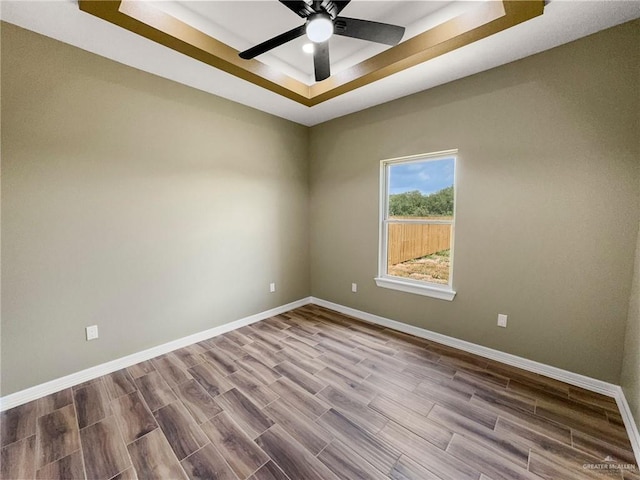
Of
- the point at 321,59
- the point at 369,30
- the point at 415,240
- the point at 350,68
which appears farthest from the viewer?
the point at 415,240

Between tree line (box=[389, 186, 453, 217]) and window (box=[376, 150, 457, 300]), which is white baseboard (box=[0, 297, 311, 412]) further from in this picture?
tree line (box=[389, 186, 453, 217])

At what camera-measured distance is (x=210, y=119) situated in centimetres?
296


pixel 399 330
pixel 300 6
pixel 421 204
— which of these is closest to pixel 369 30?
pixel 300 6

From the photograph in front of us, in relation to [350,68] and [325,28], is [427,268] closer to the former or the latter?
[350,68]

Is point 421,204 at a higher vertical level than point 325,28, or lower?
lower

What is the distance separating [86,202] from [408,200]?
3243 millimetres

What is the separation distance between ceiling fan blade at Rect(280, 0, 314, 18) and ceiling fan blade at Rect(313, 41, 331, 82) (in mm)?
223

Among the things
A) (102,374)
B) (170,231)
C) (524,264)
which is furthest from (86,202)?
(524,264)

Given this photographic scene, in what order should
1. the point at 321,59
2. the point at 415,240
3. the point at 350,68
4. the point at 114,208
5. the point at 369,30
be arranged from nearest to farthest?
the point at 369,30, the point at 321,59, the point at 114,208, the point at 350,68, the point at 415,240

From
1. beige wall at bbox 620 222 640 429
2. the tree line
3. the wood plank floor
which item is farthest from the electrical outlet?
beige wall at bbox 620 222 640 429

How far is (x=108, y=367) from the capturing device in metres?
2.38

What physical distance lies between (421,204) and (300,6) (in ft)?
7.32

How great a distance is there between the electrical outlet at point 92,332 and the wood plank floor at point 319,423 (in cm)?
38

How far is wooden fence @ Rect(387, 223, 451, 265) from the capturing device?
2926 millimetres
